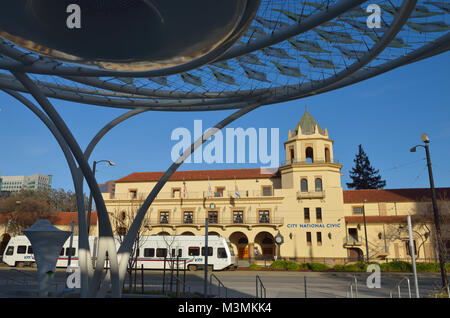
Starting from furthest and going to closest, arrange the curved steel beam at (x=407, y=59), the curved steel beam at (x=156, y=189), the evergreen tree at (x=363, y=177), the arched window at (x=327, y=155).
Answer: the evergreen tree at (x=363, y=177)
the arched window at (x=327, y=155)
the curved steel beam at (x=156, y=189)
the curved steel beam at (x=407, y=59)

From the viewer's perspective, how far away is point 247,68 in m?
15.9

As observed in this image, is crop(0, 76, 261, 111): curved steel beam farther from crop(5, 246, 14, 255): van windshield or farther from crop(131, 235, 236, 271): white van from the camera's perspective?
crop(5, 246, 14, 255): van windshield

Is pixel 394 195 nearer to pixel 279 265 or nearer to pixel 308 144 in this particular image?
pixel 308 144

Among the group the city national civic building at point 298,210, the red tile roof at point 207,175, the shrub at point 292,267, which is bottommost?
the shrub at point 292,267

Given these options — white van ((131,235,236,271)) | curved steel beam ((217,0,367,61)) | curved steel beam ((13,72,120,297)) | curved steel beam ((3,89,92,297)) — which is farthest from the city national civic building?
curved steel beam ((217,0,367,61))

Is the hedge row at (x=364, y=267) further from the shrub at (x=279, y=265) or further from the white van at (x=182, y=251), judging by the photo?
the white van at (x=182, y=251)

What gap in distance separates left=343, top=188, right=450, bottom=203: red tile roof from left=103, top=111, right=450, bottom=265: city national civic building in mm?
123

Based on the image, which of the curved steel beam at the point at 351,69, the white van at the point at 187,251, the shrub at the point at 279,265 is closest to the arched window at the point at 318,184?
the shrub at the point at 279,265

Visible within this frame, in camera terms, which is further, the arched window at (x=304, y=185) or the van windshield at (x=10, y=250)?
the arched window at (x=304, y=185)

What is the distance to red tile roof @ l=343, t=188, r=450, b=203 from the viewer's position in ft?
172

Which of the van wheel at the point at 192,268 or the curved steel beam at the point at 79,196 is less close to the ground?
the curved steel beam at the point at 79,196

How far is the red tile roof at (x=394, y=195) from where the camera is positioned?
52.5m

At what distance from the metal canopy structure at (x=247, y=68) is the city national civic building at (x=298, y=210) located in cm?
3241

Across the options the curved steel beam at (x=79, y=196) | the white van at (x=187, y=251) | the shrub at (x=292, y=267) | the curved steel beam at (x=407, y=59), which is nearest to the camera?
the curved steel beam at (x=407, y=59)
